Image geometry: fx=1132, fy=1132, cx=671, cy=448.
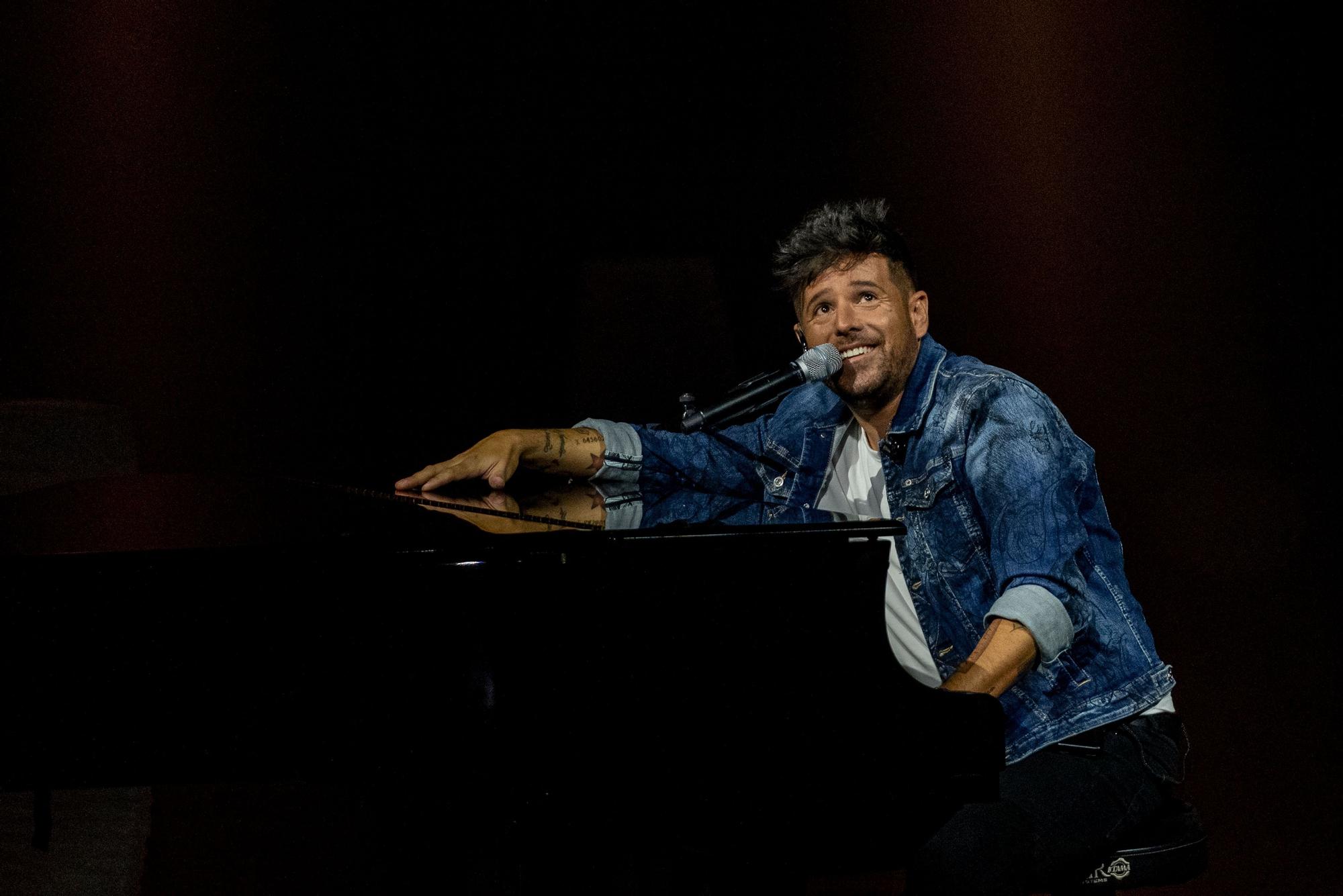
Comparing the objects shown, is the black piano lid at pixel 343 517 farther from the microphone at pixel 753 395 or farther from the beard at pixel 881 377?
the beard at pixel 881 377

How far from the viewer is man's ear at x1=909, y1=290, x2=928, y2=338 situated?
2.26 metres

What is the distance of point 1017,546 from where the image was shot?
1659 mm

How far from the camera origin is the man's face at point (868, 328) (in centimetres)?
215

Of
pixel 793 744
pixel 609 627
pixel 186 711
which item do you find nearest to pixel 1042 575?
pixel 793 744

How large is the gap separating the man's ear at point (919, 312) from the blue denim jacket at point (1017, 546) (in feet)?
0.41

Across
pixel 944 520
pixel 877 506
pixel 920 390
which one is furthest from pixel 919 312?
pixel 944 520

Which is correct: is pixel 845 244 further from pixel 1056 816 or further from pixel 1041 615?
pixel 1056 816

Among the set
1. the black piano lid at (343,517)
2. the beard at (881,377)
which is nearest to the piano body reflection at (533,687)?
the black piano lid at (343,517)

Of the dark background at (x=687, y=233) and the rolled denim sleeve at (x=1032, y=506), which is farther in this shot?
the dark background at (x=687, y=233)

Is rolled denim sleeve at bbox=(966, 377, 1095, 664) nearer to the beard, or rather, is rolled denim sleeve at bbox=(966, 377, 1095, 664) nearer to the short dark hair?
the beard

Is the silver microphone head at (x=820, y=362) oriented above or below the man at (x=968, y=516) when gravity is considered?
above

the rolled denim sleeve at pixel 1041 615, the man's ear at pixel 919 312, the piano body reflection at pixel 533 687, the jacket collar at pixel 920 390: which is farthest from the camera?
the man's ear at pixel 919 312

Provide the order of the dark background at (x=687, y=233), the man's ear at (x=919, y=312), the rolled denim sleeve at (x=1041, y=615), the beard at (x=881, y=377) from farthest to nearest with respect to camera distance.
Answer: the dark background at (x=687, y=233)
the man's ear at (x=919, y=312)
the beard at (x=881, y=377)
the rolled denim sleeve at (x=1041, y=615)

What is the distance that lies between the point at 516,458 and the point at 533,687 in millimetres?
968
